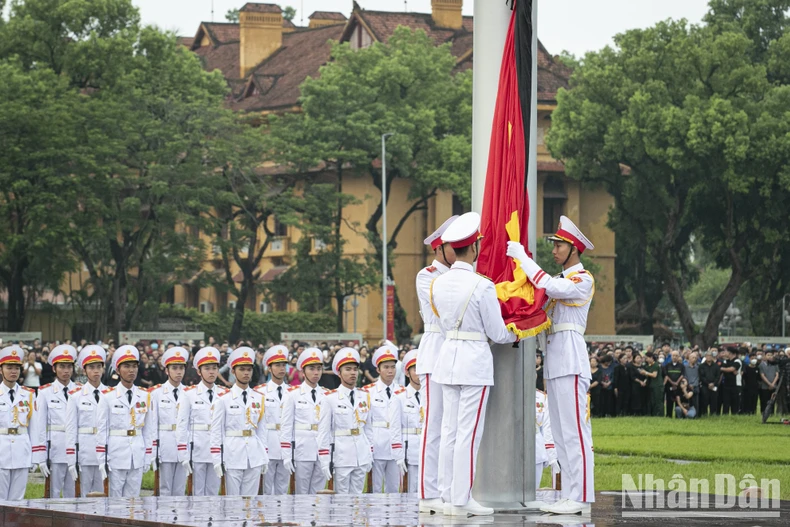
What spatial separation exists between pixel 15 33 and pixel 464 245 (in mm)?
43149

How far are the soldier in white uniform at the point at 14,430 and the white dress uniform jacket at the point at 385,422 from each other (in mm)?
3546

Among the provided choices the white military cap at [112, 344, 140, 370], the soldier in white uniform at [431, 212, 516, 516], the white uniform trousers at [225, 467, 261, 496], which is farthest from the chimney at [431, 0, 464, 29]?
the soldier in white uniform at [431, 212, 516, 516]

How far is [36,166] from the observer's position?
45594 mm

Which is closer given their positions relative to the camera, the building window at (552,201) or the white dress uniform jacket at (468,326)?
the white dress uniform jacket at (468,326)

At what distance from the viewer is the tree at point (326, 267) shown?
5281 cm

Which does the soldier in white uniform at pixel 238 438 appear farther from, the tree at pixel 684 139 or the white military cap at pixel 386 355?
the tree at pixel 684 139

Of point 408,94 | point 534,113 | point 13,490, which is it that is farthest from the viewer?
point 408,94

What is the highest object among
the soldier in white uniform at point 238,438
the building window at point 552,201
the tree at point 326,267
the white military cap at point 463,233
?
the building window at point 552,201

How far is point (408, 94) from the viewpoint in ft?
182

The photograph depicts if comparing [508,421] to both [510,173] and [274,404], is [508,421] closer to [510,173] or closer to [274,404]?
[510,173]

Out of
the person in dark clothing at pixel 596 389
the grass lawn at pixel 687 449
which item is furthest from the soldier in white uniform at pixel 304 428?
the person in dark clothing at pixel 596 389

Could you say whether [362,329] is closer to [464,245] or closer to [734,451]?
[734,451]

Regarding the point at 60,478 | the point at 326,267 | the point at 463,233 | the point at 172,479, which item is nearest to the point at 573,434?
the point at 463,233

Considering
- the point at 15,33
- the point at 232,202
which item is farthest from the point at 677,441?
the point at 15,33
